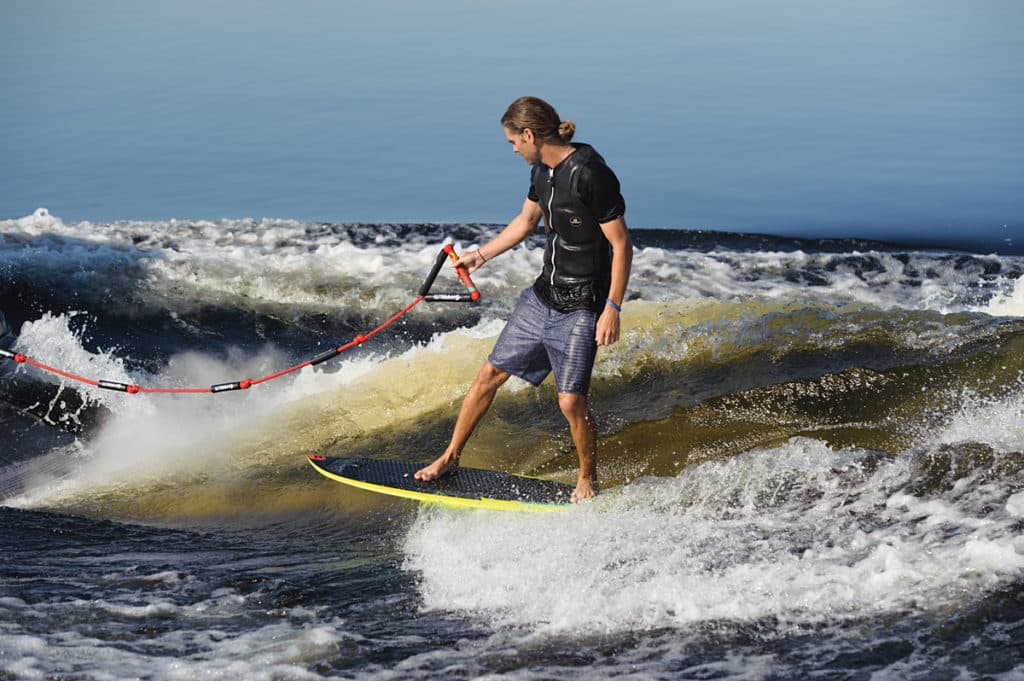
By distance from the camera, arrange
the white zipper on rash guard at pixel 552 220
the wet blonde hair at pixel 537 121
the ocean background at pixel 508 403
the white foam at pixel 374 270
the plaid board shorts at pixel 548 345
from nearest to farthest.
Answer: the ocean background at pixel 508 403, the wet blonde hair at pixel 537 121, the white zipper on rash guard at pixel 552 220, the plaid board shorts at pixel 548 345, the white foam at pixel 374 270

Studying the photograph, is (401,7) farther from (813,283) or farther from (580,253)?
(580,253)

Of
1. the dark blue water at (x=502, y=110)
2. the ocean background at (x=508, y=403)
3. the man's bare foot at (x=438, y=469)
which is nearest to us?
the ocean background at (x=508, y=403)

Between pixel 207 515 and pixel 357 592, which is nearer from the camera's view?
pixel 357 592

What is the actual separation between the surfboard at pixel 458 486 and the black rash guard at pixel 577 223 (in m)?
1.09

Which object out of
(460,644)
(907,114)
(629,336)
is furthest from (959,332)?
(907,114)

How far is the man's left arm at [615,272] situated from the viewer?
5684mm

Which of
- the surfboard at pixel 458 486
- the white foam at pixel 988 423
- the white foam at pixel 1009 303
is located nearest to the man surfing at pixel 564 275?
the surfboard at pixel 458 486

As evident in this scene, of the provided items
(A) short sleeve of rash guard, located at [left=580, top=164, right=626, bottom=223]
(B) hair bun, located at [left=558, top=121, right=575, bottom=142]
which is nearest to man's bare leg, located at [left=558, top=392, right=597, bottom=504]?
(A) short sleeve of rash guard, located at [left=580, top=164, right=626, bottom=223]

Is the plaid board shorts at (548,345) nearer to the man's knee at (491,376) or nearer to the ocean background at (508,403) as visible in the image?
the man's knee at (491,376)

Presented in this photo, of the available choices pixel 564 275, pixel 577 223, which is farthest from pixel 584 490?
pixel 577 223

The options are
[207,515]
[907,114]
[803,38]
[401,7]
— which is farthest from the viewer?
[401,7]

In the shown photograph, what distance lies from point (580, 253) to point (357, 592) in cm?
202

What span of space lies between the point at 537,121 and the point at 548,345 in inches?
47.2

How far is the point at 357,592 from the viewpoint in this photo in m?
5.67
